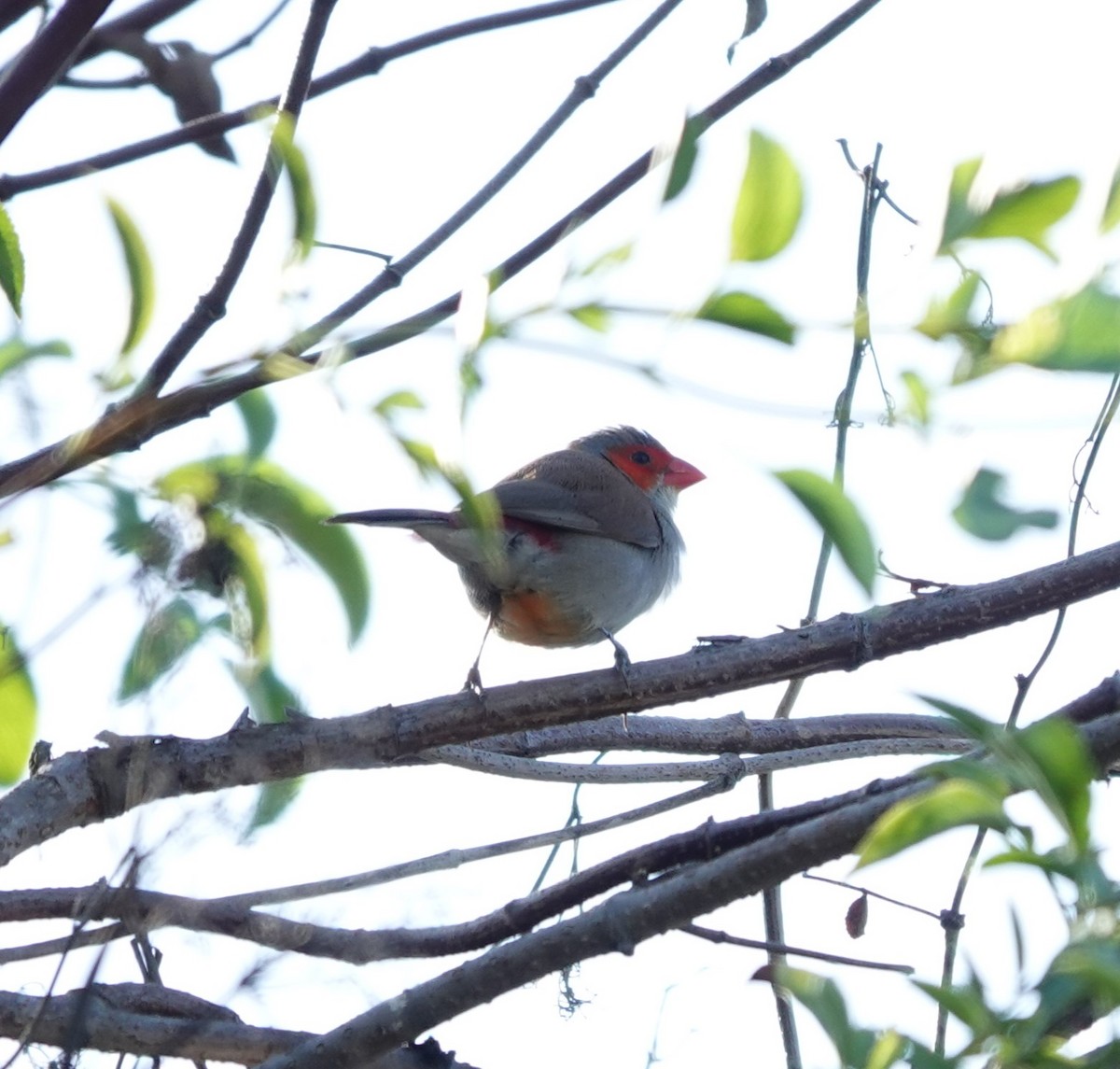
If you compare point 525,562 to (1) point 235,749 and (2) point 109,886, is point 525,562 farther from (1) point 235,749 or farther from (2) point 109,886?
(2) point 109,886

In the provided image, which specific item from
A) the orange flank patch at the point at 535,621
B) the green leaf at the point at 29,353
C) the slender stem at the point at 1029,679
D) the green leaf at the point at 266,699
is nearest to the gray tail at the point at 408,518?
the orange flank patch at the point at 535,621

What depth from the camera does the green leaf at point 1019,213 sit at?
92 centimetres

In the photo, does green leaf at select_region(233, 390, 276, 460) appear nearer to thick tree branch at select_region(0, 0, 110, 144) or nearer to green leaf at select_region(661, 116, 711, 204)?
green leaf at select_region(661, 116, 711, 204)

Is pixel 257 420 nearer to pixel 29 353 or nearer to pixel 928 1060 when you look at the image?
pixel 29 353

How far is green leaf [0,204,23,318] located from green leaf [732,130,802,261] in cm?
80

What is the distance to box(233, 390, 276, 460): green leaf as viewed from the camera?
119cm

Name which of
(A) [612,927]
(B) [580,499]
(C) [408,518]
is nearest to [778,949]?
(A) [612,927]

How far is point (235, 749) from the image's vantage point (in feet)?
7.75

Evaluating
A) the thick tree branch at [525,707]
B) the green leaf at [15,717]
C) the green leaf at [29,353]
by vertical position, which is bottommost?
the green leaf at [15,717]

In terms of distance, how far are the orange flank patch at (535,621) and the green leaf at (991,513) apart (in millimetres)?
4316

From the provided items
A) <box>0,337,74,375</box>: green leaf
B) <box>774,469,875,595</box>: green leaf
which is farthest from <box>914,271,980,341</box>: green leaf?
<box>0,337,74,375</box>: green leaf

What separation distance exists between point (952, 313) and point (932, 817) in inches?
12.5

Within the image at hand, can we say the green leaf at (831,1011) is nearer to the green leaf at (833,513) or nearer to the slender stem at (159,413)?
the green leaf at (833,513)

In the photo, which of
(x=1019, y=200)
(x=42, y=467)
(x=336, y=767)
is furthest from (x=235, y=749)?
(x=1019, y=200)
